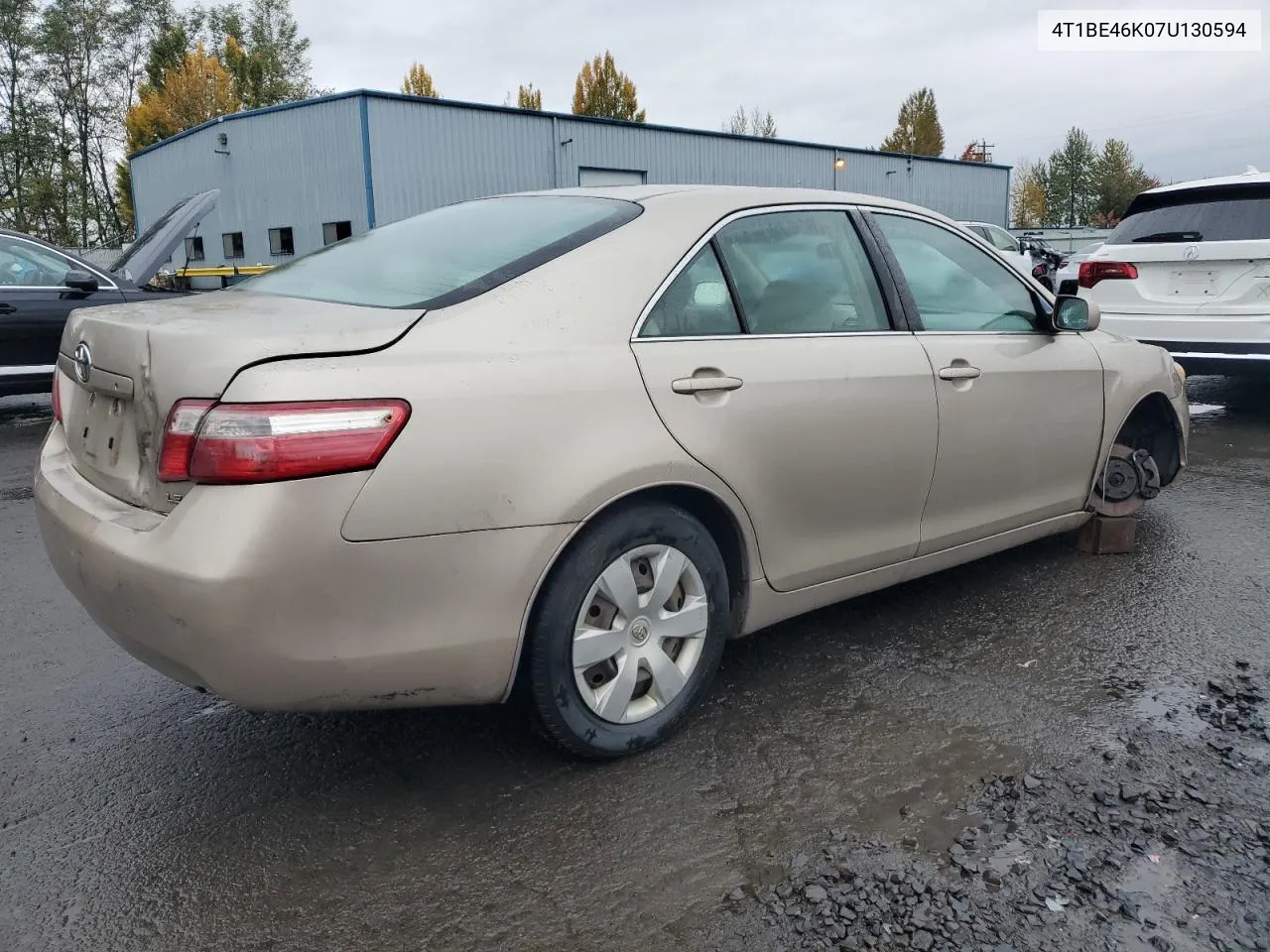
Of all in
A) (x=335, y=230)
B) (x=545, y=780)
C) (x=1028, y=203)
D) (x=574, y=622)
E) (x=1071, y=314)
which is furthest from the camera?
(x=1028, y=203)

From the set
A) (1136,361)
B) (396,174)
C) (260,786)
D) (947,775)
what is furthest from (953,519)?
(396,174)

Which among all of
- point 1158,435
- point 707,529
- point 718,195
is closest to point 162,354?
point 707,529

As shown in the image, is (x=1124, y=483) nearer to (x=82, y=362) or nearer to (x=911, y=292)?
(x=911, y=292)

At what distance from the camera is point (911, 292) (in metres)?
3.48

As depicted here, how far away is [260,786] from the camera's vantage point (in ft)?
8.72

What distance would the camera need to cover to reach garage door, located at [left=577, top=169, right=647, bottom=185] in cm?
2192

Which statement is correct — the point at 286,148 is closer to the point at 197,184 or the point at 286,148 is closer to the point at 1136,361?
the point at 197,184

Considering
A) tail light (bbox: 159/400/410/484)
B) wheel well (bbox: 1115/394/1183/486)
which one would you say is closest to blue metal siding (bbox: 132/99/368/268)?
wheel well (bbox: 1115/394/1183/486)

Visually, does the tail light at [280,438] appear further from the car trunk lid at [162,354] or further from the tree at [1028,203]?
the tree at [1028,203]

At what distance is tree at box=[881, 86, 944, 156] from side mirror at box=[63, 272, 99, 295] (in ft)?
215

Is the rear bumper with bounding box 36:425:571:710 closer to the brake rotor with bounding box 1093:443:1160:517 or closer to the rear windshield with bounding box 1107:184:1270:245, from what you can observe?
the brake rotor with bounding box 1093:443:1160:517

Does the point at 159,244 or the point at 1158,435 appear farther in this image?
the point at 159,244

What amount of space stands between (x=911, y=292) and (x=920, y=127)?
70.0 metres

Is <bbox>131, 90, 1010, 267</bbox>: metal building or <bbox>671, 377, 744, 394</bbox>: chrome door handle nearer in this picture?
<bbox>671, 377, 744, 394</bbox>: chrome door handle
